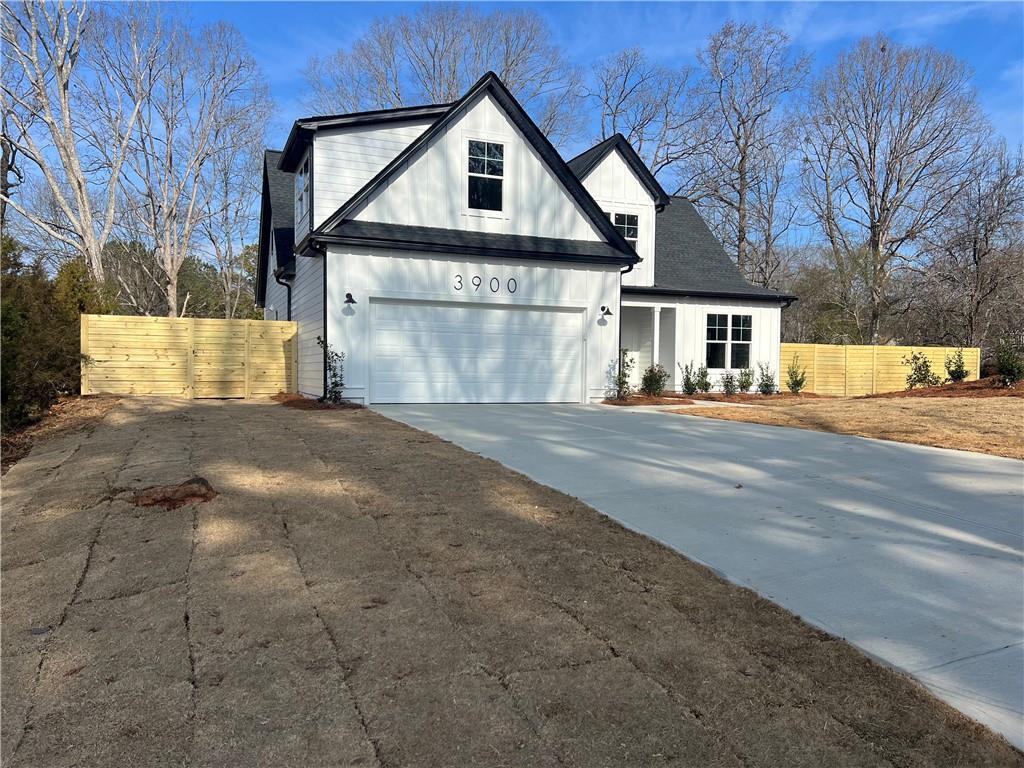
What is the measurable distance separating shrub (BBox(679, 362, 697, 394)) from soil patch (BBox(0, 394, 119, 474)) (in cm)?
1294

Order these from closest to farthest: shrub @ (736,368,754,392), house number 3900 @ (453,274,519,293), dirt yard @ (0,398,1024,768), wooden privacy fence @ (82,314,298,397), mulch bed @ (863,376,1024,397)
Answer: dirt yard @ (0,398,1024,768) → house number 3900 @ (453,274,519,293) → mulch bed @ (863,376,1024,397) → wooden privacy fence @ (82,314,298,397) → shrub @ (736,368,754,392)

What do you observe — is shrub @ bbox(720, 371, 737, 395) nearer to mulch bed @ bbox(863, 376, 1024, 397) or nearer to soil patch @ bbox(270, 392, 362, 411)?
mulch bed @ bbox(863, 376, 1024, 397)

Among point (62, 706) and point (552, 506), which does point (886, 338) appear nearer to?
point (552, 506)

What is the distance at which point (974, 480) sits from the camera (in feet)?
19.5

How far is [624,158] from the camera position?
17.8m

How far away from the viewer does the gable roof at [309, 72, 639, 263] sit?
41.2 feet

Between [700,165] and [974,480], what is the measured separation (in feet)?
89.9

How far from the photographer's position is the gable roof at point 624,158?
17.4m

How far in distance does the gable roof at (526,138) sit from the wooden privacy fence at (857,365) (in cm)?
831

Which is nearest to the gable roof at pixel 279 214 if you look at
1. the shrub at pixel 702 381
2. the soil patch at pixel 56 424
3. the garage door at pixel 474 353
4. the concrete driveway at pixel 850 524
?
the garage door at pixel 474 353

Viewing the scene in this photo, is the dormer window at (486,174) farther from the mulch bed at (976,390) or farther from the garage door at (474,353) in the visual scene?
the mulch bed at (976,390)

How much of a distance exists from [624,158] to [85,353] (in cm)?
1343

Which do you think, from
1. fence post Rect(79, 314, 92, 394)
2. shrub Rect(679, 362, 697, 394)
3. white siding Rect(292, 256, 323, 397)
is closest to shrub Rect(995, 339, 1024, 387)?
shrub Rect(679, 362, 697, 394)

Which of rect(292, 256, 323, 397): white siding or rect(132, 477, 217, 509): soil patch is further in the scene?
rect(292, 256, 323, 397): white siding
